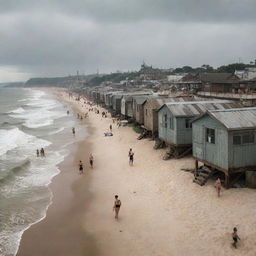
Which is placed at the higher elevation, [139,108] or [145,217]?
[139,108]

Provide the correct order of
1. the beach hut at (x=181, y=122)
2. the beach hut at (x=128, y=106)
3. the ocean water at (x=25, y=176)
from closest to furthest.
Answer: the ocean water at (x=25, y=176), the beach hut at (x=181, y=122), the beach hut at (x=128, y=106)

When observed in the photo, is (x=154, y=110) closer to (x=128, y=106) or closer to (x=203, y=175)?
(x=203, y=175)

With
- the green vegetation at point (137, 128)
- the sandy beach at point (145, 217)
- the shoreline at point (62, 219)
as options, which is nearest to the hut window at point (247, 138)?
the sandy beach at point (145, 217)

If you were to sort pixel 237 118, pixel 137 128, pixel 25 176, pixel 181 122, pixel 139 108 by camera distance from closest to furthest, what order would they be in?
pixel 237 118
pixel 181 122
pixel 25 176
pixel 139 108
pixel 137 128

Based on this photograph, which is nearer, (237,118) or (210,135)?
(237,118)

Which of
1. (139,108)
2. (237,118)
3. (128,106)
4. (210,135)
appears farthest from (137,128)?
(237,118)

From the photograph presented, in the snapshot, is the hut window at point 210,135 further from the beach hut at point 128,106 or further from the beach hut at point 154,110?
the beach hut at point 128,106

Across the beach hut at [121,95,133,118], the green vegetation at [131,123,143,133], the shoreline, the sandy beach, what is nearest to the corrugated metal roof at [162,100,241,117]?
the sandy beach
